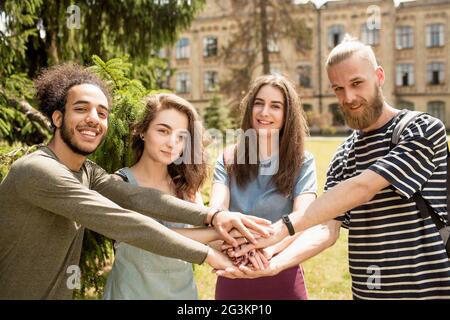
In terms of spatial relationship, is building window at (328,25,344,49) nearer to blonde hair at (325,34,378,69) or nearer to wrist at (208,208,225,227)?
blonde hair at (325,34,378,69)

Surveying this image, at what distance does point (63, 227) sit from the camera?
234 cm

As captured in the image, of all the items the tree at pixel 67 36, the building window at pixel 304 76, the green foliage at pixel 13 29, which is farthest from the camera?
the building window at pixel 304 76

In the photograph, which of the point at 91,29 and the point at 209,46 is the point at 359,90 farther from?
the point at 209,46

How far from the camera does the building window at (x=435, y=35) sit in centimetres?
3750

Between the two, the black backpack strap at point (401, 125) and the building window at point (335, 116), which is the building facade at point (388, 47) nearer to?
the building window at point (335, 116)

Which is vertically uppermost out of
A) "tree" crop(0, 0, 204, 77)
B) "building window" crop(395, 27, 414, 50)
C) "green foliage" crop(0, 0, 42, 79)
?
"building window" crop(395, 27, 414, 50)

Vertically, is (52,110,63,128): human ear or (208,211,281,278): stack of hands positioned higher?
(52,110,63,128): human ear

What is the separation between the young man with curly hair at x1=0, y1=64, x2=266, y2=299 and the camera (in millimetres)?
2221

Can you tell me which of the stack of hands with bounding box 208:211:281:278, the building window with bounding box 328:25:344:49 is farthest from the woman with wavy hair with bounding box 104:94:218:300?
the building window with bounding box 328:25:344:49

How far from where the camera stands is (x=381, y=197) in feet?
8.86

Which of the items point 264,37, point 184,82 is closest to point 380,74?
point 264,37

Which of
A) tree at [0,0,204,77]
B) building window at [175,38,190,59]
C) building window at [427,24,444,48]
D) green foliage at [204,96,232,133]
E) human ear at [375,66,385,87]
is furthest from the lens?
building window at [175,38,190,59]

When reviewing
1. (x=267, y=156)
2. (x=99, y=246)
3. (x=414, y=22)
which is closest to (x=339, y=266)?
(x=99, y=246)

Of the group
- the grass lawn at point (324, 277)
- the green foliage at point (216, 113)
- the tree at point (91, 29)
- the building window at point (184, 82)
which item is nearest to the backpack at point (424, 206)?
the grass lawn at point (324, 277)
